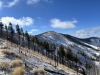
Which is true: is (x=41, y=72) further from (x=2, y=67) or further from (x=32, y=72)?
(x=2, y=67)

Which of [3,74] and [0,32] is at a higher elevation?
[0,32]

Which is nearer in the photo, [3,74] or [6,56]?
[3,74]

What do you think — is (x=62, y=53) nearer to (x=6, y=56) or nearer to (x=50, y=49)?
(x=50, y=49)

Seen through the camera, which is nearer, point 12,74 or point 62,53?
point 12,74

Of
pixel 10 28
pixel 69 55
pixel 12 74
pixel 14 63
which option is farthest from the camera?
pixel 10 28

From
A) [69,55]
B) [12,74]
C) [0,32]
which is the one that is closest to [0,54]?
[12,74]

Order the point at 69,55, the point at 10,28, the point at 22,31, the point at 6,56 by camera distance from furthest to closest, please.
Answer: the point at 22,31 → the point at 10,28 → the point at 69,55 → the point at 6,56

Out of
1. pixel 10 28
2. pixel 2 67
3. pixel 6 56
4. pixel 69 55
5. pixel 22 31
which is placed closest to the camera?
pixel 2 67

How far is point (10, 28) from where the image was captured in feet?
324

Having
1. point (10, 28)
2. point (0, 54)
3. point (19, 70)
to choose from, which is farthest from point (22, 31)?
point (19, 70)

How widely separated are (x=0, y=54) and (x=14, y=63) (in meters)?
4.98

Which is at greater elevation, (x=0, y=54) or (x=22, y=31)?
(x=22, y=31)

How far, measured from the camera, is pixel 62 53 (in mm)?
83875

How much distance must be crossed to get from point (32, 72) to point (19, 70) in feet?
9.14
